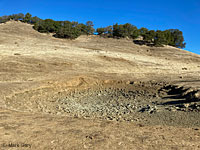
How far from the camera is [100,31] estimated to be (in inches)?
1954

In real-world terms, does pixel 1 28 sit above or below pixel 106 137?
above

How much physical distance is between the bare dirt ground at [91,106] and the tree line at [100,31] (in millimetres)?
11991

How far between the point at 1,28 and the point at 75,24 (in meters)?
19.3

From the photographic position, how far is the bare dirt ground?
433cm

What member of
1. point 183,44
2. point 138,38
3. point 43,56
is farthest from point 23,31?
point 183,44

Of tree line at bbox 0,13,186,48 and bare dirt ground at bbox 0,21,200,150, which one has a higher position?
tree line at bbox 0,13,186,48

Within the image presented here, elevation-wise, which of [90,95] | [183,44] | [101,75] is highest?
[183,44]

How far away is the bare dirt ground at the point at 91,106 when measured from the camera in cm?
433

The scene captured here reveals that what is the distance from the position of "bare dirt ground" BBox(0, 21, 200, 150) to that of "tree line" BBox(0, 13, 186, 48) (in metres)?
12.0

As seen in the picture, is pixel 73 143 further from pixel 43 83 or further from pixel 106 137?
pixel 43 83

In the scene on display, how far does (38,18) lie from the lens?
50375 mm

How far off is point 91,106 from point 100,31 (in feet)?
138

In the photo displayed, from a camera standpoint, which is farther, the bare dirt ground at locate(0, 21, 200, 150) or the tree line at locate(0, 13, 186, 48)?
the tree line at locate(0, 13, 186, 48)

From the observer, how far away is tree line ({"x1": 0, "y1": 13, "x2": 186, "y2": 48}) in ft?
142
